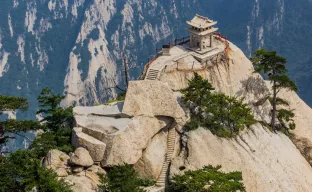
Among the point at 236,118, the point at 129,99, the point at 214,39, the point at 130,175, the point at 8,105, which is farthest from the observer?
the point at 214,39

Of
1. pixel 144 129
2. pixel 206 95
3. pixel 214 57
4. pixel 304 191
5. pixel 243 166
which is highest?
pixel 214 57

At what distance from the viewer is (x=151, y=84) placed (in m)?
68.0

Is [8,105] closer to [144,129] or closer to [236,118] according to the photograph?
[144,129]

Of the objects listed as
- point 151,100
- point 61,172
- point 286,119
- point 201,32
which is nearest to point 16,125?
point 61,172

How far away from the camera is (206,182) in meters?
57.6

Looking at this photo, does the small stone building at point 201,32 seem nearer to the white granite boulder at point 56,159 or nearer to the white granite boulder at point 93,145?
the white granite boulder at point 93,145

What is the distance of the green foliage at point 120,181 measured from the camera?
180 feet

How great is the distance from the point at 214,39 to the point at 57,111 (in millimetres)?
32050

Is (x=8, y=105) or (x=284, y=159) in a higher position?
(x=8, y=105)

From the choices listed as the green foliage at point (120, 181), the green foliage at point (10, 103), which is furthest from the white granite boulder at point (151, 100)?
the green foliage at point (10, 103)

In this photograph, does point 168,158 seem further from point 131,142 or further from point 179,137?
point 131,142

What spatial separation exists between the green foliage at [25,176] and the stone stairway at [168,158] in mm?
13675

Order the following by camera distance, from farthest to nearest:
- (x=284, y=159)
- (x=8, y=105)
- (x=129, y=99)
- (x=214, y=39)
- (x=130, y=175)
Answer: (x=214, y=39)
(x=284, y=159)
(x=129, y=99)
(x=8, y=105)
(x=130, y=175)

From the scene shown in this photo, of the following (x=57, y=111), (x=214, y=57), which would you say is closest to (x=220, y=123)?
(x=214, y=57)
